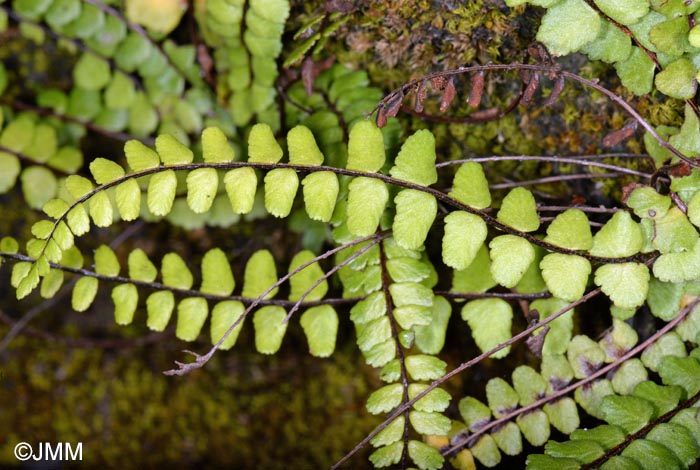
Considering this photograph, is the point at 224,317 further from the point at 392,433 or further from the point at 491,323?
the point at 491,323

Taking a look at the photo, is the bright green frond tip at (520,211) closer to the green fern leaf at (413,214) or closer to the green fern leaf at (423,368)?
the green fern leaf at (413,214)

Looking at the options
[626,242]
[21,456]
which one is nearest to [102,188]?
[626,242]

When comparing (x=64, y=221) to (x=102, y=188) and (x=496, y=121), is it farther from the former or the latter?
(x=496, y=121)

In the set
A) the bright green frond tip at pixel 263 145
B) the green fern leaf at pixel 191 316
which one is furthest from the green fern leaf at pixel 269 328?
the bright green frond tip at pixel 263 145

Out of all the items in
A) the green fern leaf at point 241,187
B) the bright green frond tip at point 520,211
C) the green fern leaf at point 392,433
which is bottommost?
the green fern leaf at point 392,433

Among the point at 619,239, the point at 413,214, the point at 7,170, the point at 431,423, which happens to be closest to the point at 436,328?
the point at 431,423

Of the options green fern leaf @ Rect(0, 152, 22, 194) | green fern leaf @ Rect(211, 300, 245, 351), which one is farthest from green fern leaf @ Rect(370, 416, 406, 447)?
green fern leaf @ Rect(0, 152, 22, 194)

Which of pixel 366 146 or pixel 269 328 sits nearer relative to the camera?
pixel 366 146
